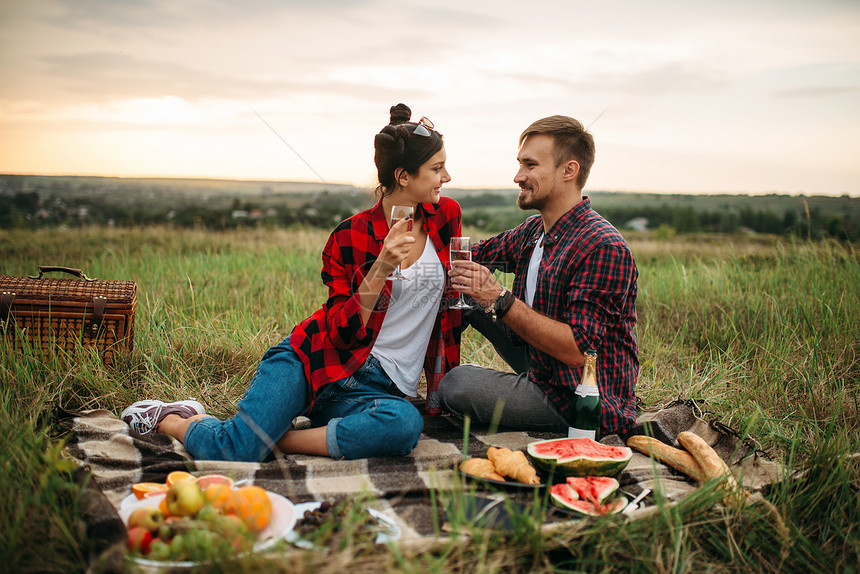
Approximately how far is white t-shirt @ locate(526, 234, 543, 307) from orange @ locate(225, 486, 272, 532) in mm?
2207

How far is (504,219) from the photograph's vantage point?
20641mm

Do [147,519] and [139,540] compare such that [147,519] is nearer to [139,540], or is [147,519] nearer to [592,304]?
[139,540]

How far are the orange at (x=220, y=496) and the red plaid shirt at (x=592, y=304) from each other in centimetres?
205

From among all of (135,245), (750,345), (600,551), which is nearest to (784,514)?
(600,551)

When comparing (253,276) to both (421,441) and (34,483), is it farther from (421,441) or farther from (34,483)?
(34,483)

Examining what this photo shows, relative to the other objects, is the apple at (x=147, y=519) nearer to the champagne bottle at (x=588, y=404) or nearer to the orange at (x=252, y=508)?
the orange at (x=252, y=508)

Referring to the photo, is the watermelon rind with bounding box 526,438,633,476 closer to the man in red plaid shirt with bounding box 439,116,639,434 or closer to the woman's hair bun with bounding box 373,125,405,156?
the man in red plaid shirt with bounding box 439,116,639,434

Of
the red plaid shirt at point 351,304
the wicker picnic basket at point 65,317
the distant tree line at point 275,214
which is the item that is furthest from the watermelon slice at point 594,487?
the distant tree line at point 275,214

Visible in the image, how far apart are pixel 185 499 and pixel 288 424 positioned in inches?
49.0

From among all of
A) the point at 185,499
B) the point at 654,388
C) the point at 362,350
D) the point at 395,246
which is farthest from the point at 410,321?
the point at 654,388

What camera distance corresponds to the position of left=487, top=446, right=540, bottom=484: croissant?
9.58 feet

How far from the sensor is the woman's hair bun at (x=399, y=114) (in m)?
3.82

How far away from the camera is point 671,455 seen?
332 cm

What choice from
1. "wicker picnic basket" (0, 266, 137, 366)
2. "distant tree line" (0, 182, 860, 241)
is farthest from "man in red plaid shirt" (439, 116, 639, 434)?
"distant tree line" (0, 182, 860, 241)
